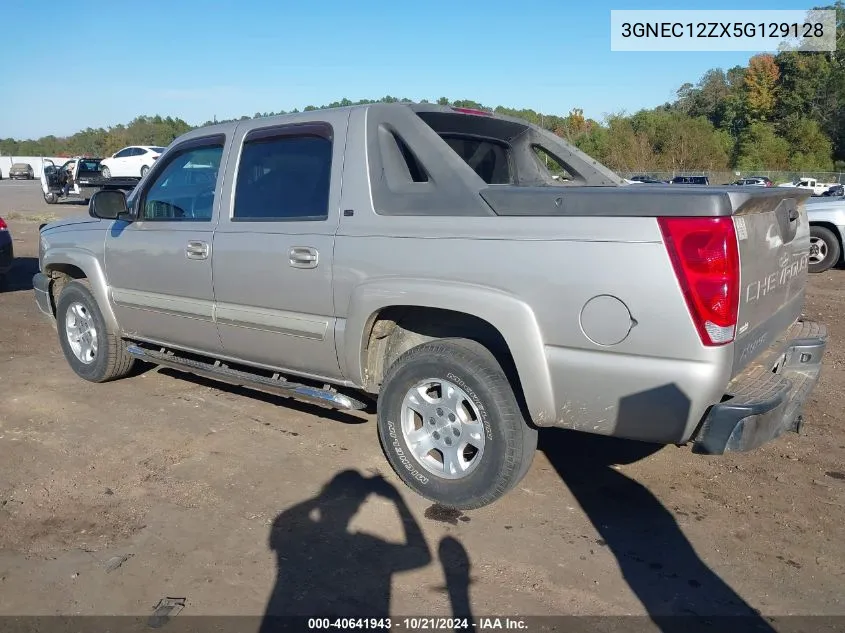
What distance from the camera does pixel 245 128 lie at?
4.73 meters

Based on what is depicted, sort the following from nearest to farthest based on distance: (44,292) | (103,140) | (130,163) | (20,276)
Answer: (44,292) < (20,276) < (130,163) < (103,140)

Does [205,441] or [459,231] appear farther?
[205,441]

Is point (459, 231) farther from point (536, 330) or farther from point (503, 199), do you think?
point (536, 330)

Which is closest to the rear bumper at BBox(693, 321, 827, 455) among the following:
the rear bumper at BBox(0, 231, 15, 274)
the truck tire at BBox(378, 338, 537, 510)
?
the truck tire at BBox(378, 338, 537, 510)

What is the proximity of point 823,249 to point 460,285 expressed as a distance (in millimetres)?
9981

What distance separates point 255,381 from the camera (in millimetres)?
4602

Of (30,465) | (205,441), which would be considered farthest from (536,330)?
(30,465)

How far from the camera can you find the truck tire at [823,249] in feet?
37.2

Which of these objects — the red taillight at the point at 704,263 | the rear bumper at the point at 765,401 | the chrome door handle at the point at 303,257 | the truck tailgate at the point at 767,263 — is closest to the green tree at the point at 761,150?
the truck tailgate at the point at 767,263

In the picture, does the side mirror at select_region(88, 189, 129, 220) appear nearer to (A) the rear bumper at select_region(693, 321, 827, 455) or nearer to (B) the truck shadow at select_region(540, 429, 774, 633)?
(B) the truck shadow at select_region(540, 429, 774, 633)

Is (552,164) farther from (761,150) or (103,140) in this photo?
(103,140)

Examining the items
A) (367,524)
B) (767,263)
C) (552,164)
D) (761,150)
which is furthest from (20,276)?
(761,150)

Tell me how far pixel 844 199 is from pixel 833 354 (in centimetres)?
562

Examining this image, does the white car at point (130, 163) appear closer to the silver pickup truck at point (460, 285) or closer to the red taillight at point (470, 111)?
the silver pickup truck at point (460, 285)
